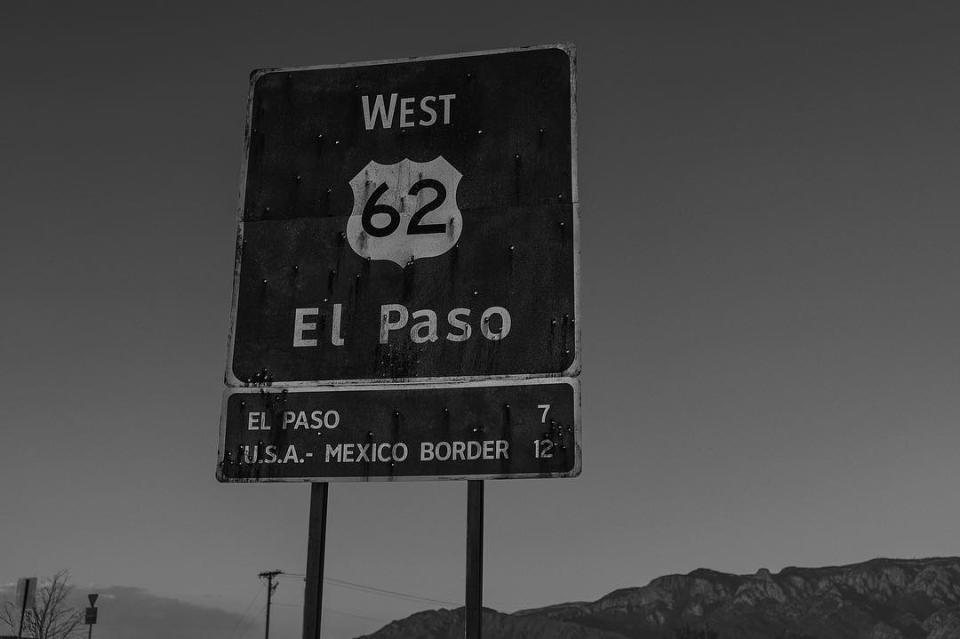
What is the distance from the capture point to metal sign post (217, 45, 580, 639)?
24.8 feet

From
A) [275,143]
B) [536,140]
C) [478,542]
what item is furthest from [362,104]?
[478,542]

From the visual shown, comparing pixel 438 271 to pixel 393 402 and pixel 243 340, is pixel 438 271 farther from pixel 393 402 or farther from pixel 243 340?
pixel 243 340

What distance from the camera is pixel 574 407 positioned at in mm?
7461

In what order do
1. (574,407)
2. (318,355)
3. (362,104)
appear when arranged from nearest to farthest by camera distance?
(574,407) < (318,355) < (362,104)

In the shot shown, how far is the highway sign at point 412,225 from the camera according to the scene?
25.5ft

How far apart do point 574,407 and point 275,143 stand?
10.8 ft

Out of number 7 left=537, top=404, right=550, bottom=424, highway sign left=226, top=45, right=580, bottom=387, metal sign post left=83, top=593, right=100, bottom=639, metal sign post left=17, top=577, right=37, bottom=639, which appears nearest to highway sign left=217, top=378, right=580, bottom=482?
number 7 left=537, top=404, right=550, bottom=424

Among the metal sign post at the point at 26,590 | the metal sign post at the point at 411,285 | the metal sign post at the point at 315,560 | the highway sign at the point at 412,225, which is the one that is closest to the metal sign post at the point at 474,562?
the metal sign post at the point at 411,285

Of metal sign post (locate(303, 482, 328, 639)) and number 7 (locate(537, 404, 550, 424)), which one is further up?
number 7 (locate(537, 404, 550, 424))

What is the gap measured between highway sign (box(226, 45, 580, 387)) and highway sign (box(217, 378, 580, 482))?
135 millimetres

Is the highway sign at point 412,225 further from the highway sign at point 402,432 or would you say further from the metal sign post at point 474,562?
the metal sign post at point 474,562

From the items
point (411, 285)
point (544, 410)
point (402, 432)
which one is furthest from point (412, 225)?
point (544, 410)

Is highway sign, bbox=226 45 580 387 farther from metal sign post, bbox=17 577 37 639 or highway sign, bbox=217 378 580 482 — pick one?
metal sign post, bbox=17 577 37 639

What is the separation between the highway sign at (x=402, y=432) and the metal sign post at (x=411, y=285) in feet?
0.03
